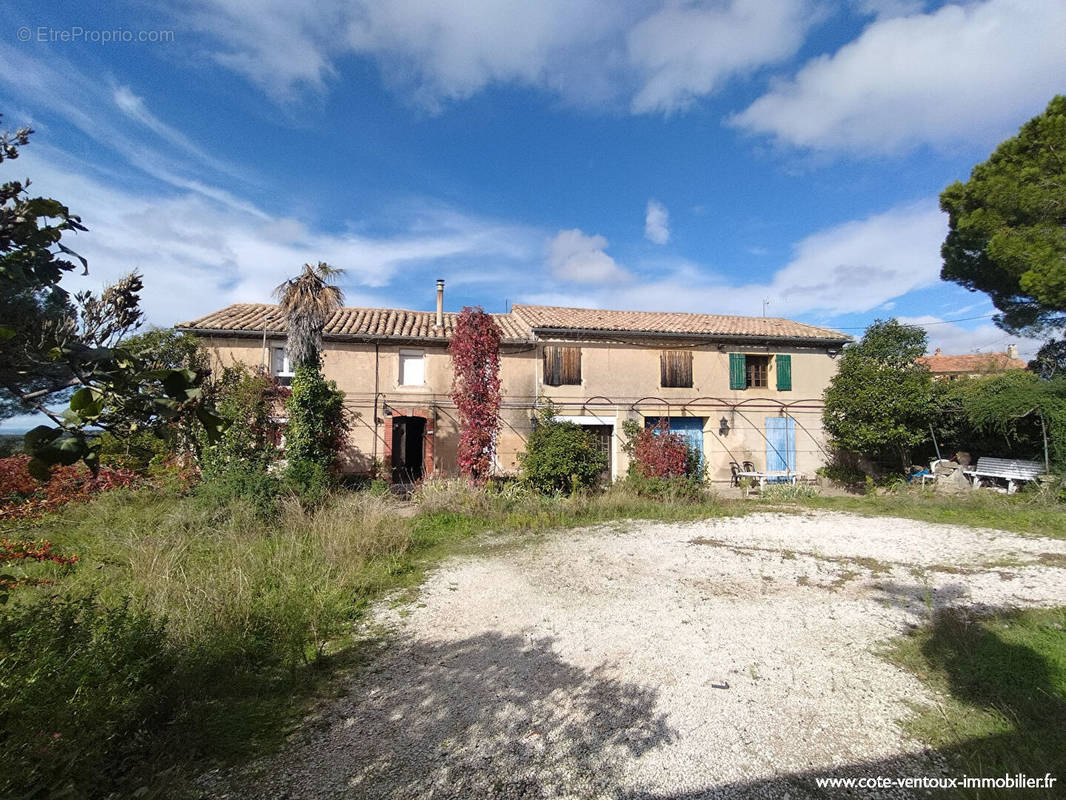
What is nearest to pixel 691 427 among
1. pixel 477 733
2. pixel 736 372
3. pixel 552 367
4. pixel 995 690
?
pixel 736 372

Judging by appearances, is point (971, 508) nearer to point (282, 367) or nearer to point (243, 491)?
point (243, 491)

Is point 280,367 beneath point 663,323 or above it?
beneath

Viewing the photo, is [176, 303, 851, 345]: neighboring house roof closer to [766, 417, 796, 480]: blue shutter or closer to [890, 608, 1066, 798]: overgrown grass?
[766, 417, 796, 480]: blue shutter

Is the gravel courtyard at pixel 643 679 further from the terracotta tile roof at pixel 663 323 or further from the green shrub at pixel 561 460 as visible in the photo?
the terracotta tile roof at pixel 663 323

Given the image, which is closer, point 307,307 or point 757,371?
point 307,307

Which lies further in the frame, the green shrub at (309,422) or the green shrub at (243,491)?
the green shrub at (309,422)

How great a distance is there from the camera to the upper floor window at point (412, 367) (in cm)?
1427

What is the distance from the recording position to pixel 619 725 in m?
3.07

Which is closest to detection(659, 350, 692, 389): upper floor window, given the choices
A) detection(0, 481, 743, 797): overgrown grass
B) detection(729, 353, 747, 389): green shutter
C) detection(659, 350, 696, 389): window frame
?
detection(659, 350, 696, 389): window frame

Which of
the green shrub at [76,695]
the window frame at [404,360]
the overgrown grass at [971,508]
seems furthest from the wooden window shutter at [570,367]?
the green shrub at [76,695]

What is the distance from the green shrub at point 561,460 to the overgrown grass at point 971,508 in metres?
5.38

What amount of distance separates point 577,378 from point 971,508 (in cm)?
974

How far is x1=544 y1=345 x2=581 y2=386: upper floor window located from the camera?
14.6 m

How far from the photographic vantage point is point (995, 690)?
3.32 meters
